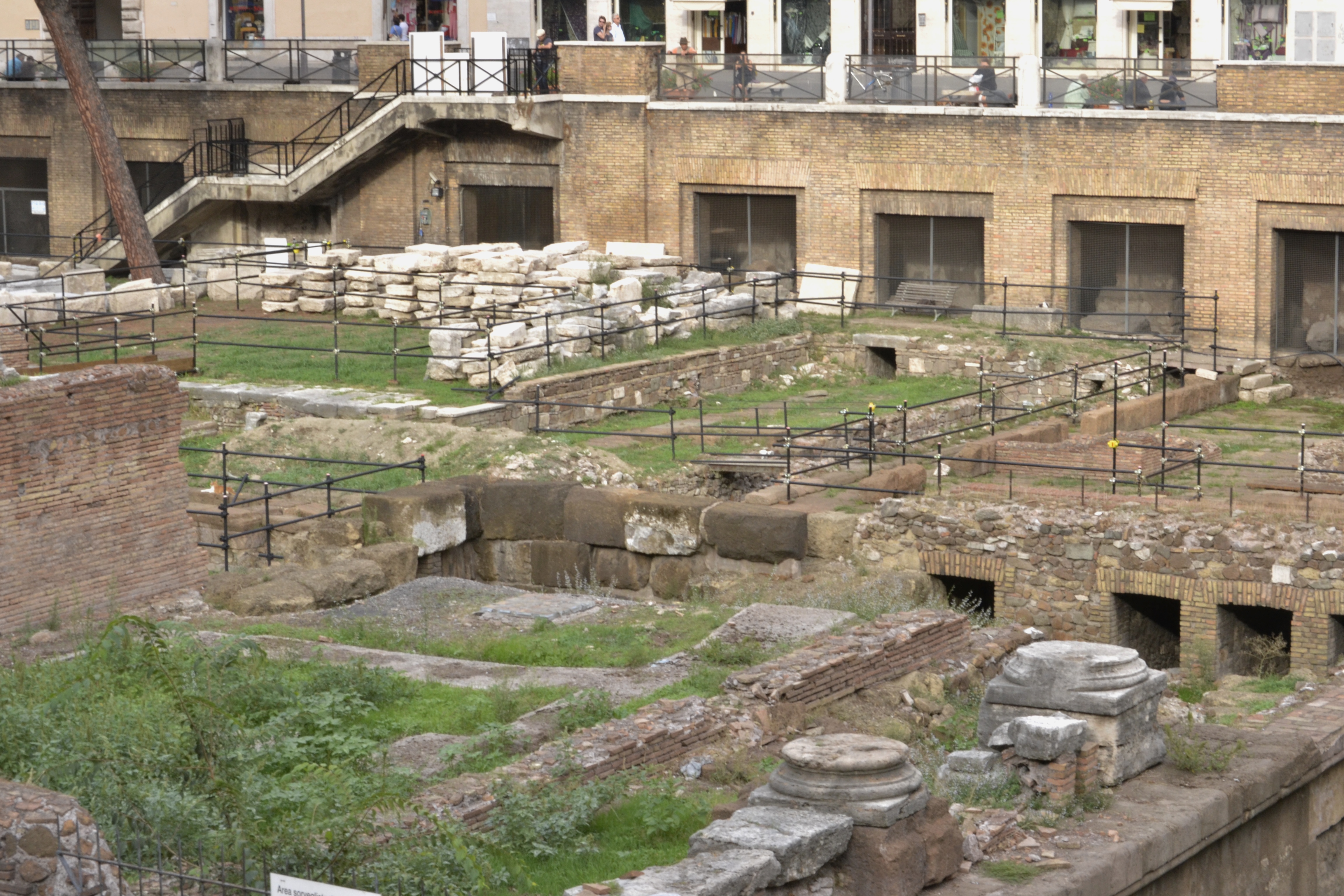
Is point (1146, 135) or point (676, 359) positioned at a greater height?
point (1146, 135)

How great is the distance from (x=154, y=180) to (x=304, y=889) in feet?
105

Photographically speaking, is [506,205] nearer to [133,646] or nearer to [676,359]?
[676,359]

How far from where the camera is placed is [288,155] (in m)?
35.0

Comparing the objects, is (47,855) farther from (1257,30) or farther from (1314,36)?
(1257,30)

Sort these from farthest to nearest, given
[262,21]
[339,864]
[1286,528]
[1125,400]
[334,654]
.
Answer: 1. [262,21]
2. [1125,400]
3. [1286,528]
4. [334,654]
5. [339,864]

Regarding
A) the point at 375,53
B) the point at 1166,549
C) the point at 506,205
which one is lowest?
the point at 1166,549

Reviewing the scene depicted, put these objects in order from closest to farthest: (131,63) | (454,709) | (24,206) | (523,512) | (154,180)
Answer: (454,709) → (523,512) → (154,180) → (131,63) → (24,206)

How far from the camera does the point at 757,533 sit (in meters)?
18.2

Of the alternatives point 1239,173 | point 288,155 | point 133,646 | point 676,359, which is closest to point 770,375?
point 676,359

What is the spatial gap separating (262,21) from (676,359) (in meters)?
18.4

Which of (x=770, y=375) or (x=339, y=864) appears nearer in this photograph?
(x=339, y=864)

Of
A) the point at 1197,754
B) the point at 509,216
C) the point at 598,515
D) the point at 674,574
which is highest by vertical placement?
the point at 509,216

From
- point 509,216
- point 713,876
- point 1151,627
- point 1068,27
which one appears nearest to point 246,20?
point 509,216

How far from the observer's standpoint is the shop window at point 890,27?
32625 mm
